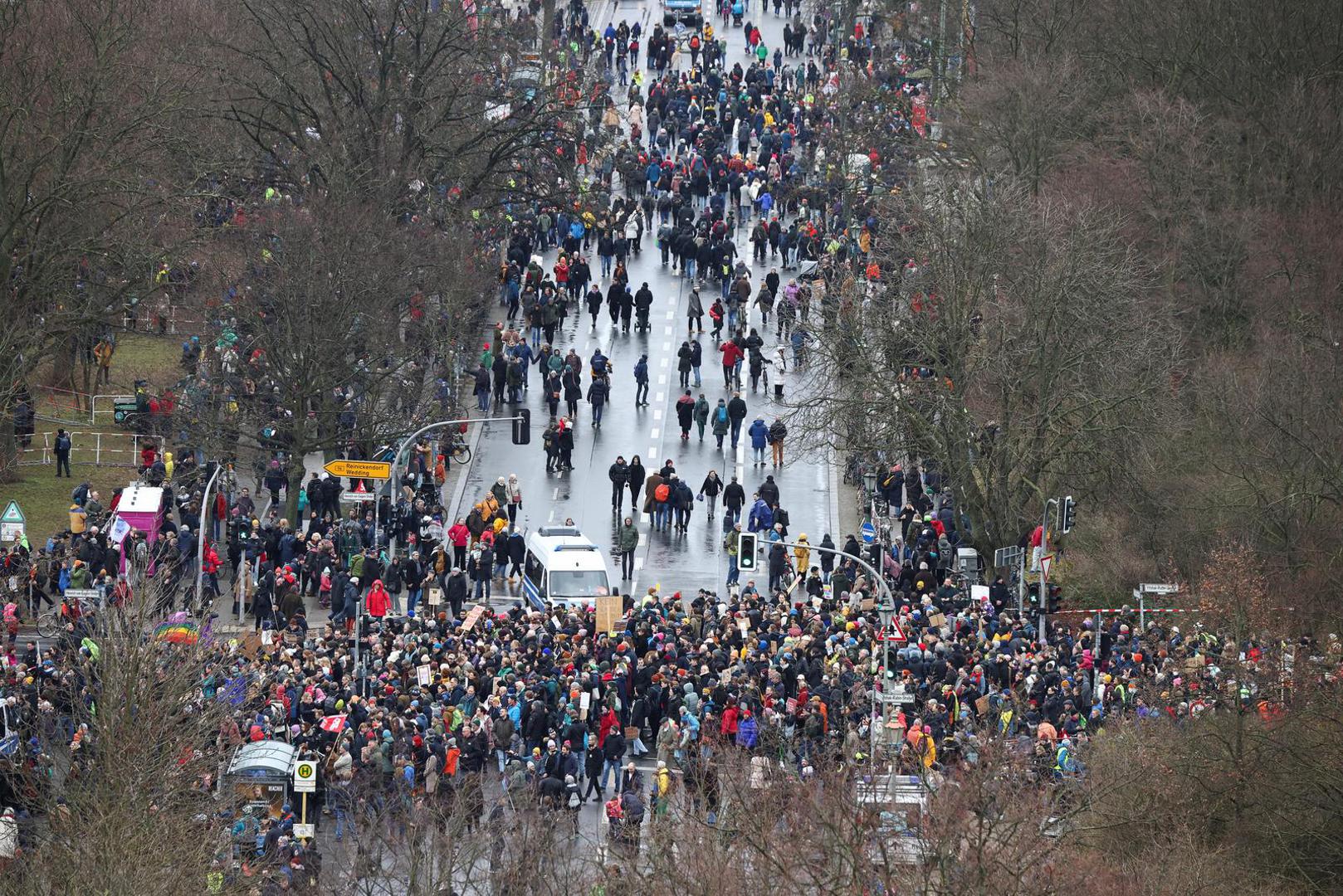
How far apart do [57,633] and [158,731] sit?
346 inches

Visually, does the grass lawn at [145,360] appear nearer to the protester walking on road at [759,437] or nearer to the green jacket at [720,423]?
the green jacket at [720,423]

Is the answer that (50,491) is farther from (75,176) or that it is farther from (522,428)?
(522,428)

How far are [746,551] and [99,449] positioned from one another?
19.0m

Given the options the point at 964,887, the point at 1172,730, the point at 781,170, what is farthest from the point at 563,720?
the point at 781,170

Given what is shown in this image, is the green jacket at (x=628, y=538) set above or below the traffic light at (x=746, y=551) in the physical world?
above

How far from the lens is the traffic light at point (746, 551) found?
44469mm

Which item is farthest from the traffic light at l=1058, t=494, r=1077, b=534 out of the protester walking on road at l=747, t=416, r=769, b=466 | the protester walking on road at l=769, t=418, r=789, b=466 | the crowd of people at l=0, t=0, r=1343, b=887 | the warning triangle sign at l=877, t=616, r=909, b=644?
the protester walking on road at l=747, t=416, r=769, b=466

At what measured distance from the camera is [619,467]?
177 ft

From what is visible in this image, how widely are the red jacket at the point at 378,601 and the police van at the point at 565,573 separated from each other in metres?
2.76

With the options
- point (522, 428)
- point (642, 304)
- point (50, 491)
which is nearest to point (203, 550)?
point (522, 428)

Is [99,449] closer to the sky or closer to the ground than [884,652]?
closer to the sky

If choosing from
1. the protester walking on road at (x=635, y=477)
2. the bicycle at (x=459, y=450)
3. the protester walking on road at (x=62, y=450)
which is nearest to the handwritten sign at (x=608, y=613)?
the protester walking on road at (x=635, y=477)

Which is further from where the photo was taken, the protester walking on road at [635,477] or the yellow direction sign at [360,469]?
the protester walking on road at [635,477]

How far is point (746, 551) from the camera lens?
44812 mm
